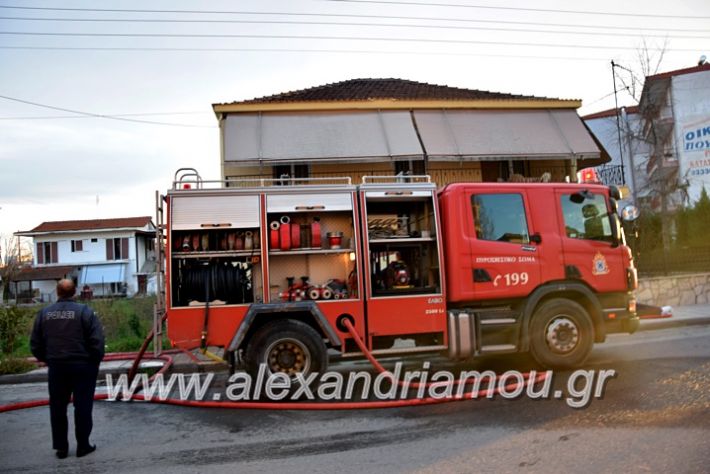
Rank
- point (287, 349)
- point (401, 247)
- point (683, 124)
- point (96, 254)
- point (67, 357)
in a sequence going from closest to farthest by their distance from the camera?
point (67, 357) < point (287, 349) < point (401, 247) < point (683, 124) < point (96, 254)

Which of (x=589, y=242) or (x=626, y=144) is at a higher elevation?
(x=626, y=144)

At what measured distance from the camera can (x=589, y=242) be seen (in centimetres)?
774

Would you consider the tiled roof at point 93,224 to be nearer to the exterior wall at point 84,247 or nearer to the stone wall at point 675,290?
the exterior wall at point 84,247

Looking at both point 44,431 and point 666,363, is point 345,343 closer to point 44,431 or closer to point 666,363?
point 44,431

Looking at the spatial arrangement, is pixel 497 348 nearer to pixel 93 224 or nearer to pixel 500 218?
pixel 500 218

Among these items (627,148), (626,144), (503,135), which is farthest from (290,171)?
(627,148)

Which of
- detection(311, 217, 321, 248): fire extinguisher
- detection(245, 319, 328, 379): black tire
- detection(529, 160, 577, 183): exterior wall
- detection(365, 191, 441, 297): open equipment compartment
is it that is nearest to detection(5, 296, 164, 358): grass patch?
detection(245, 319, 328, 379): black tire

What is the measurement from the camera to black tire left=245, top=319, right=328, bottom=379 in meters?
6.73

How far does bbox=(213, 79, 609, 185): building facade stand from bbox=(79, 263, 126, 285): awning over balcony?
113ft

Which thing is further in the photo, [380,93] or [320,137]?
[380,93]

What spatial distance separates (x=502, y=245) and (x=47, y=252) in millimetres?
50220

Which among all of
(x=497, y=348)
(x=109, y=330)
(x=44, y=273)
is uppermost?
(x=44, y=273)

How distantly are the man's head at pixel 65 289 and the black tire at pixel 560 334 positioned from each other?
5500 millimetres

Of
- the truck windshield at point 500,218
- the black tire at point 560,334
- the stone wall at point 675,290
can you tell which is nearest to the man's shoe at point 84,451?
the truck windshield at point 500,218
